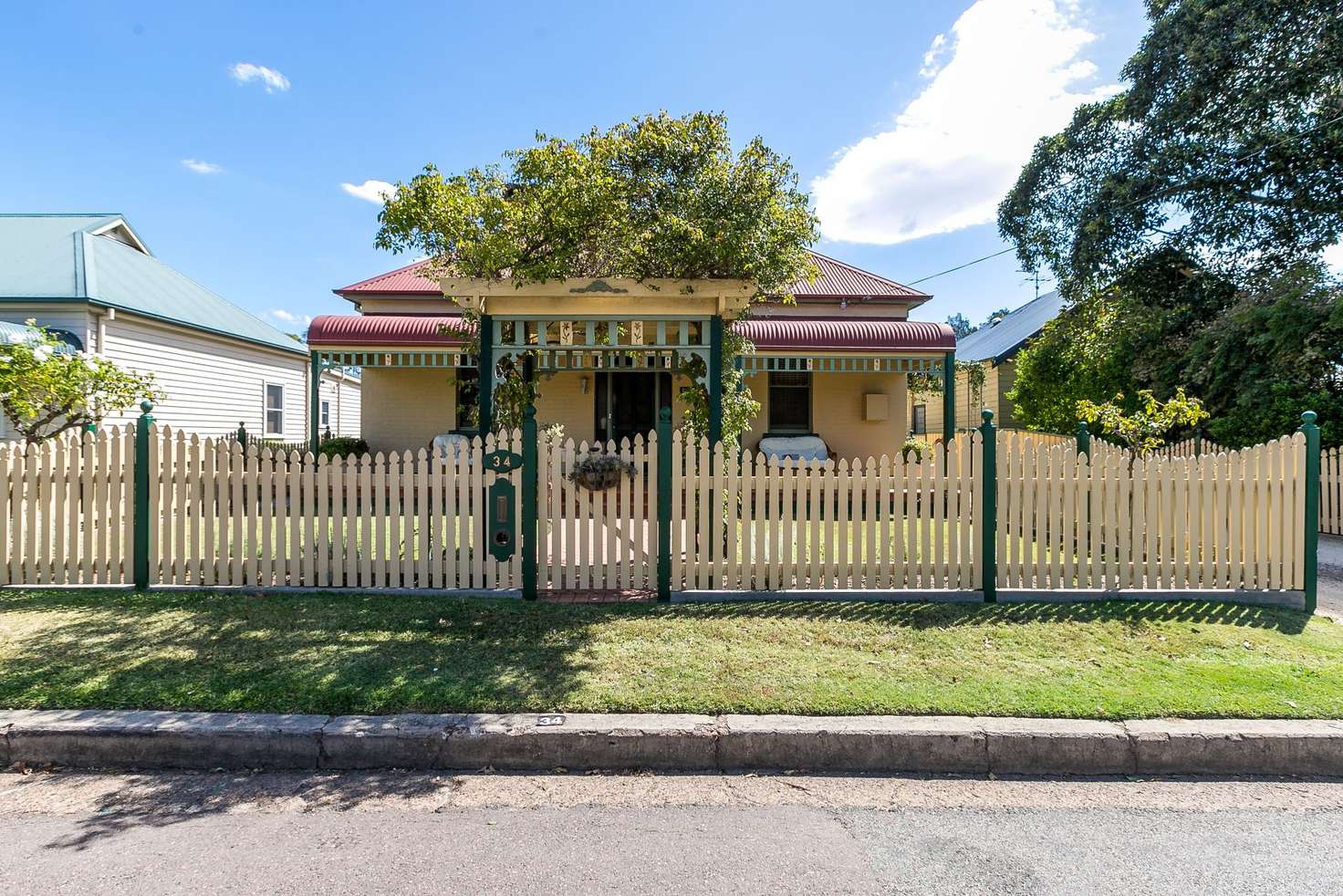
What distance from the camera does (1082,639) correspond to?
4.96 m

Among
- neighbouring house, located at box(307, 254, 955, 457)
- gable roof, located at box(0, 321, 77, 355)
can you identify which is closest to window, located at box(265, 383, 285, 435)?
neighbouring house, located at box(307, 254, 955, 457)

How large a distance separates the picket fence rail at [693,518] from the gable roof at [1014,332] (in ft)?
62.4

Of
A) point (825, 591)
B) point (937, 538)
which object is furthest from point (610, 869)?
point (937, 538)

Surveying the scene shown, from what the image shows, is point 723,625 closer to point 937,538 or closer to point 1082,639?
point 937,538

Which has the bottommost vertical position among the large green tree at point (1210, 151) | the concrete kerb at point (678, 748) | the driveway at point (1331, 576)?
the concrete kerb at point (678, 748)

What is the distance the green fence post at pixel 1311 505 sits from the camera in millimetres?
5617

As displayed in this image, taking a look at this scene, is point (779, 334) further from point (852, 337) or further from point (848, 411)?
point (848, 411)

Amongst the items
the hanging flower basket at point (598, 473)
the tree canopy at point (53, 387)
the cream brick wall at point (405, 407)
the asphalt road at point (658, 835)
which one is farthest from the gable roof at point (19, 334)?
the asphalt road at point (658, 835)

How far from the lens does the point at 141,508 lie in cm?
578

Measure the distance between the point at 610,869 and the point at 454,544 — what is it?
12.1 ft

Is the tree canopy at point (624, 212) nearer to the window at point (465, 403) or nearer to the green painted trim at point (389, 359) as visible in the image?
the green painted trim at point (389, 359)

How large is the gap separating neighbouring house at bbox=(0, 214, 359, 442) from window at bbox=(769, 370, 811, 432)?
28.9ft

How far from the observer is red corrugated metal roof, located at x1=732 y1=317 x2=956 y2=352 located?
507 inches

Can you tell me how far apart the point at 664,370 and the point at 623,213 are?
19.3 feet
